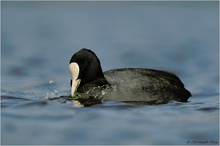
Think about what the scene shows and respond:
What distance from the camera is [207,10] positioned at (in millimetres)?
29500

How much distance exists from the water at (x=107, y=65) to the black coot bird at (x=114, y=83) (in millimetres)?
220

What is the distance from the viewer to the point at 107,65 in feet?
46.0

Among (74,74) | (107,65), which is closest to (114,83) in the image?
(74,74)

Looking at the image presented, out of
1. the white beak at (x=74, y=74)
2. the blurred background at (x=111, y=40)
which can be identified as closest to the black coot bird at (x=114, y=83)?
the white beak at (x=74, y=74)

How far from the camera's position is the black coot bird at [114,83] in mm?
8367

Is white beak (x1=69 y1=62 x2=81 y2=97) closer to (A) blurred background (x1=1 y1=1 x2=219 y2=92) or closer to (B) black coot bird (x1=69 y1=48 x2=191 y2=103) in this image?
(B) black coot bird (x1=69 y1=48 x2=191 y2=103)

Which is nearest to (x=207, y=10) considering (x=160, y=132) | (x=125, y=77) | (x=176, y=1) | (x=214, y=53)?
(x=176, y=1)

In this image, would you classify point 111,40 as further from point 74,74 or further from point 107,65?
point 74,74

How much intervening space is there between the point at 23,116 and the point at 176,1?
25.6 meters

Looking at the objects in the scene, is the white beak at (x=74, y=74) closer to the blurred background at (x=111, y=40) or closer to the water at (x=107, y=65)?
the water at (x=107, y=65)

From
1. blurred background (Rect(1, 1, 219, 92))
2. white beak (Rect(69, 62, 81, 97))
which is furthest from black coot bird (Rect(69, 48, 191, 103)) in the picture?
blurred background (Rect(1, 1, 219, 92))

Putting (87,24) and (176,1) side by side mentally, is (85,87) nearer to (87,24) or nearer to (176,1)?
(87,24)

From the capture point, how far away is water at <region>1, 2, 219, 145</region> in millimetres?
6840

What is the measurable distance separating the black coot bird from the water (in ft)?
0.72
